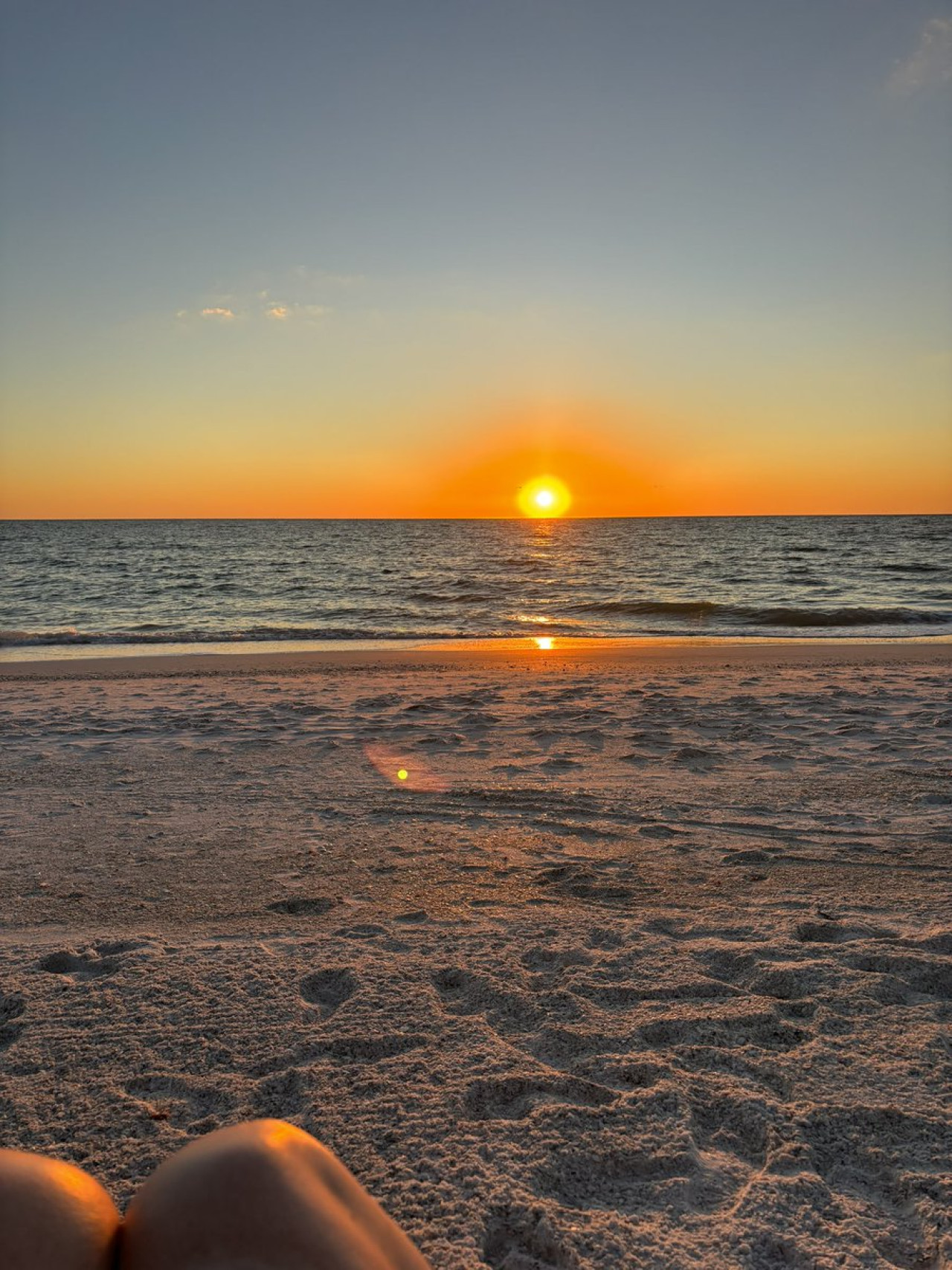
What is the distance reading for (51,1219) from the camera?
1.22 m

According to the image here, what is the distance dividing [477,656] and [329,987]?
981 cm

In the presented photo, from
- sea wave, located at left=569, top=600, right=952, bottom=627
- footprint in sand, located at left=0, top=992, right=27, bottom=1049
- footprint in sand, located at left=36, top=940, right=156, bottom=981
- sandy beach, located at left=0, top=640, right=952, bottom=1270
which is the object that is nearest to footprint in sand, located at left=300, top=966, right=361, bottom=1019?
sandy beach, located at left=0, top=640, right=952, bottom=1270

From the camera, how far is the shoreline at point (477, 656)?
446 inches

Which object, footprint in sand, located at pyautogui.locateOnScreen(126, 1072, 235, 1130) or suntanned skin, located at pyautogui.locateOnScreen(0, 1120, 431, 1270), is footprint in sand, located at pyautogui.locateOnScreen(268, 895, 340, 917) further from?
suntanned skin, located at pyautogui.locateOnScreen(0, 1120, 431, 1270)

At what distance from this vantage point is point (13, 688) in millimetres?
9844

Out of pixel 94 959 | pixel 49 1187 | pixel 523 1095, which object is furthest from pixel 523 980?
pixel 49 1187

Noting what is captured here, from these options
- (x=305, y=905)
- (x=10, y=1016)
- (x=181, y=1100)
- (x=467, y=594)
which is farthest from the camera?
(x=467, y=594)

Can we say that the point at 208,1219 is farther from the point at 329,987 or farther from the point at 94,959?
the point at 94,959

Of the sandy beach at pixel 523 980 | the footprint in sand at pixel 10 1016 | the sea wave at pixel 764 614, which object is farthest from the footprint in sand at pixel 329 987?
the sea wave at pixel 764 614

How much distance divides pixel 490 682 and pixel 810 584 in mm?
23070

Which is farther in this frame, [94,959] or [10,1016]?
[94,959]

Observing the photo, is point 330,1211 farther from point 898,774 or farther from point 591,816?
point 898,774

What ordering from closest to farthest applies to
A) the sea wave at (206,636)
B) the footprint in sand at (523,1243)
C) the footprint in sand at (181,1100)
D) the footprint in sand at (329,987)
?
1. the footprint in sand at (523,1243)
2. the footprint in sand at (181,1100)
3. the footprint in sand at (329,987)
4. the sea wave at (206,636)

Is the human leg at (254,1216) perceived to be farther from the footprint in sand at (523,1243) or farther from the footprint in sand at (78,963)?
the footprint in sand at (78,963)
